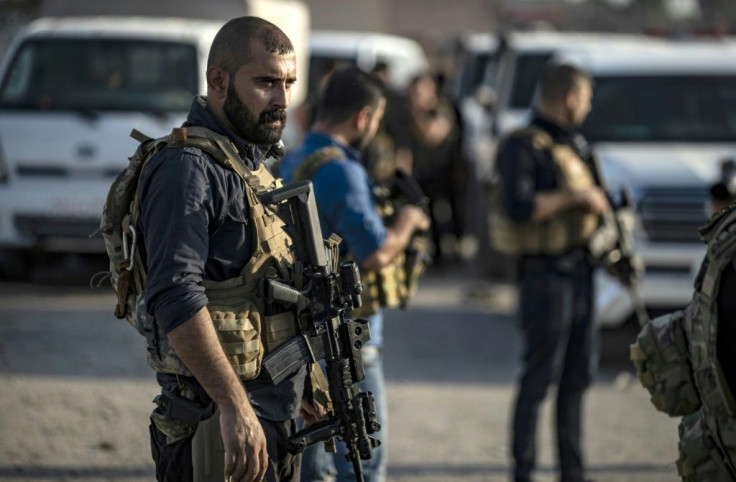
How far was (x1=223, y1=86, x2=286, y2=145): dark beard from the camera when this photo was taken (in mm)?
3211

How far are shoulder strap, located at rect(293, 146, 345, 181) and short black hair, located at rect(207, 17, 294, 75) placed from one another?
1.19 m

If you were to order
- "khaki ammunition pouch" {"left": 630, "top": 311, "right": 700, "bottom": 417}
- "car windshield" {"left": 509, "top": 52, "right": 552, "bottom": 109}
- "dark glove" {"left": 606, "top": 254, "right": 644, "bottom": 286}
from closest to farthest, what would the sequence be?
"khaki ammunition pouch" {"left": 630, "top": 311, "right": 700, "bottom": 417} → "dark glove" {"left": 606, "top": 254, "right": 644, "bottom": 286} → "car windshield" {"left": 509, "top": 52, "right": 552, "bottom": 109}

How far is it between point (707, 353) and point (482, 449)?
3.31 metres

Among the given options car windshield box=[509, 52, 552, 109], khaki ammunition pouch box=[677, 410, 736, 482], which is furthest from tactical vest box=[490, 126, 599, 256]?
car windshield box=[509, 52, 552, 109]

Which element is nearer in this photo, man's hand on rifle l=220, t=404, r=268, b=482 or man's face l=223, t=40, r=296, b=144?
man's hand on rifle l=220, t=404, r=268, b=482

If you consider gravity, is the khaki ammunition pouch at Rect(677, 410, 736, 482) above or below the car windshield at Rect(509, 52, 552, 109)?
above

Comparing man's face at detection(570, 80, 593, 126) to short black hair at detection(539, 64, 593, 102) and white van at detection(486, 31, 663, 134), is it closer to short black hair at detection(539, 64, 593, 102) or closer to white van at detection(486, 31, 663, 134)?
short black hair at detection(539, 64, 593, 102)

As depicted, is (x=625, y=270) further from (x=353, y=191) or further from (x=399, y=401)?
(x=399, y=401)

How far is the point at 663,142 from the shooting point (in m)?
8.82

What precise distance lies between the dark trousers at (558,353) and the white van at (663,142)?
2216 mm

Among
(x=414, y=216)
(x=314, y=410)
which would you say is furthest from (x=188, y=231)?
(x=414, y=216)

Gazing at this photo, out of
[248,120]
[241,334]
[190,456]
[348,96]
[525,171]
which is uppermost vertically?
[248,120]

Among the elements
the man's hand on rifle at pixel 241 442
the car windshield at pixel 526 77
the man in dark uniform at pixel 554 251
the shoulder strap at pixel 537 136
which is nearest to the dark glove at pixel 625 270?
the man in dark uniform at pixel 554 251

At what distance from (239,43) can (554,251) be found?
9.23 feet
